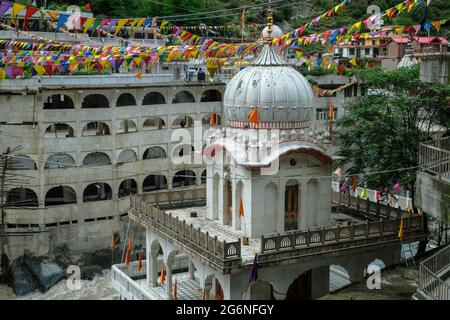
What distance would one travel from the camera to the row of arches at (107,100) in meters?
47.2

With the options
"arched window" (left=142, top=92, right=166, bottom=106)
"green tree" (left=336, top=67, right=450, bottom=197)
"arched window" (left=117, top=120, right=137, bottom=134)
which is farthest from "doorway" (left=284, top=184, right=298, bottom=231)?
"arched window" (left=142, top=92, right=166, bottom=106)

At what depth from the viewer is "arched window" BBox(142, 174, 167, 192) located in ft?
165

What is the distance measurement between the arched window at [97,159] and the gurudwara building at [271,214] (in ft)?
54.8

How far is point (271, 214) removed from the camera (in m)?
26.6

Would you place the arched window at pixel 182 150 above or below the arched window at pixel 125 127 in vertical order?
below

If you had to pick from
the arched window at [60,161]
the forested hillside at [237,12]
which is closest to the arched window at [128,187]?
the arched window at [60,161]

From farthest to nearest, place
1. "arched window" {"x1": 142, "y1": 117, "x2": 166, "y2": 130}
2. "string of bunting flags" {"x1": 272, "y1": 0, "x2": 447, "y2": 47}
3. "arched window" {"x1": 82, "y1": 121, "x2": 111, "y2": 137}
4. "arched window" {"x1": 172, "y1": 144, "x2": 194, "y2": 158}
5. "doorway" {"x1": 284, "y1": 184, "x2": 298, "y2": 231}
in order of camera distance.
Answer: "arched window" {"x1": 172, "y1": 144, "x2": 194, "y2": 158} < "arched window" {"x1": 142, "y1": 117, "x2": 166, "y2": 130} < "arched window" {"x1": 82, "y1": 121, "x2": 111, "y2": 137} < "doorway" {"x1": 284, "y1": 184, "x2": 298, "y2": 231} < "string of bunting flags" {"x1": 272, "y1": 0, "x2": 447, "y2": 47}

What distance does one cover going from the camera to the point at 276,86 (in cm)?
2661

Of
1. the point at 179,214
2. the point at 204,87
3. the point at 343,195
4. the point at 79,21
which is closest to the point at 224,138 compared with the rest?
Result: the point at 179,214

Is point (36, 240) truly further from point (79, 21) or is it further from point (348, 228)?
point (348, 228)

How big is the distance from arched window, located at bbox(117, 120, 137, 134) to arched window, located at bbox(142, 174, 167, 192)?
417cm

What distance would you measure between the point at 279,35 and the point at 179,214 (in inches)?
379

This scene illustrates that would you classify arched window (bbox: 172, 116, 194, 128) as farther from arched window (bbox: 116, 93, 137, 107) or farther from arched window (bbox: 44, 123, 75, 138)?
arched window (bbox: 44, 123, 75, 138)

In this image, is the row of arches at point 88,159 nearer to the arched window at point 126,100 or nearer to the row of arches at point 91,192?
the row of arches at point 91,192
